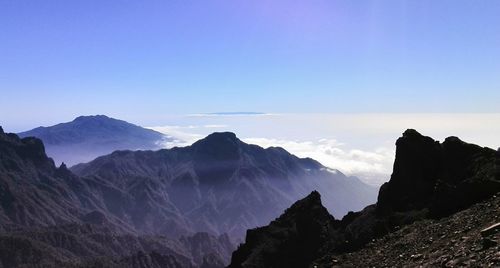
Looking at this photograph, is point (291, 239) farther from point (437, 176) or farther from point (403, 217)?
point (403, 217)

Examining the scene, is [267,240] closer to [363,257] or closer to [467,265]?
[363,257]

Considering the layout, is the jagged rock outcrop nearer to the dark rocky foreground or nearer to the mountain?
the mountain

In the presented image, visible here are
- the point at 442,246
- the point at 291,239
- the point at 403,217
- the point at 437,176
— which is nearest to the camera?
the point at 442,246

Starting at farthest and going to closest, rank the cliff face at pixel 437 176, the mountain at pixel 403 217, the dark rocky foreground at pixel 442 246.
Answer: the cliff face at pixel 437 176
the mountain at pixel 403 217
the dark rocky foreground at pixel 442 246

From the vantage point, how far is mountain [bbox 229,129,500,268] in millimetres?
41250

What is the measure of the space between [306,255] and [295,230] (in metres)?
9.52

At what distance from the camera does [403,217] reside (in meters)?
58.6

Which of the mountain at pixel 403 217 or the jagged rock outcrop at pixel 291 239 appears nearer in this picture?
the mountain at pixel 403 217

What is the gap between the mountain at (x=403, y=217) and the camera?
41250mm

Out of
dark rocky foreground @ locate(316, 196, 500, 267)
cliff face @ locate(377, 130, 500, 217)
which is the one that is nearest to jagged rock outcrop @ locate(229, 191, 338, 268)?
cliff face @ locate(377, 130, 500, 217)

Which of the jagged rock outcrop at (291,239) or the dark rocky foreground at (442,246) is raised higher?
the dark rocky foreground at (442,246)

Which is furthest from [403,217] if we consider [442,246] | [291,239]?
[291,239]

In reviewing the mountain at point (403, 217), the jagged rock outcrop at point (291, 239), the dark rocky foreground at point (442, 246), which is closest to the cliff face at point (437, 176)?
the mountain at point (403, 217)

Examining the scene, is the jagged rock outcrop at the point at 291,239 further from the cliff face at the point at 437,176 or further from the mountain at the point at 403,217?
the cliff face at the point at 437,176
